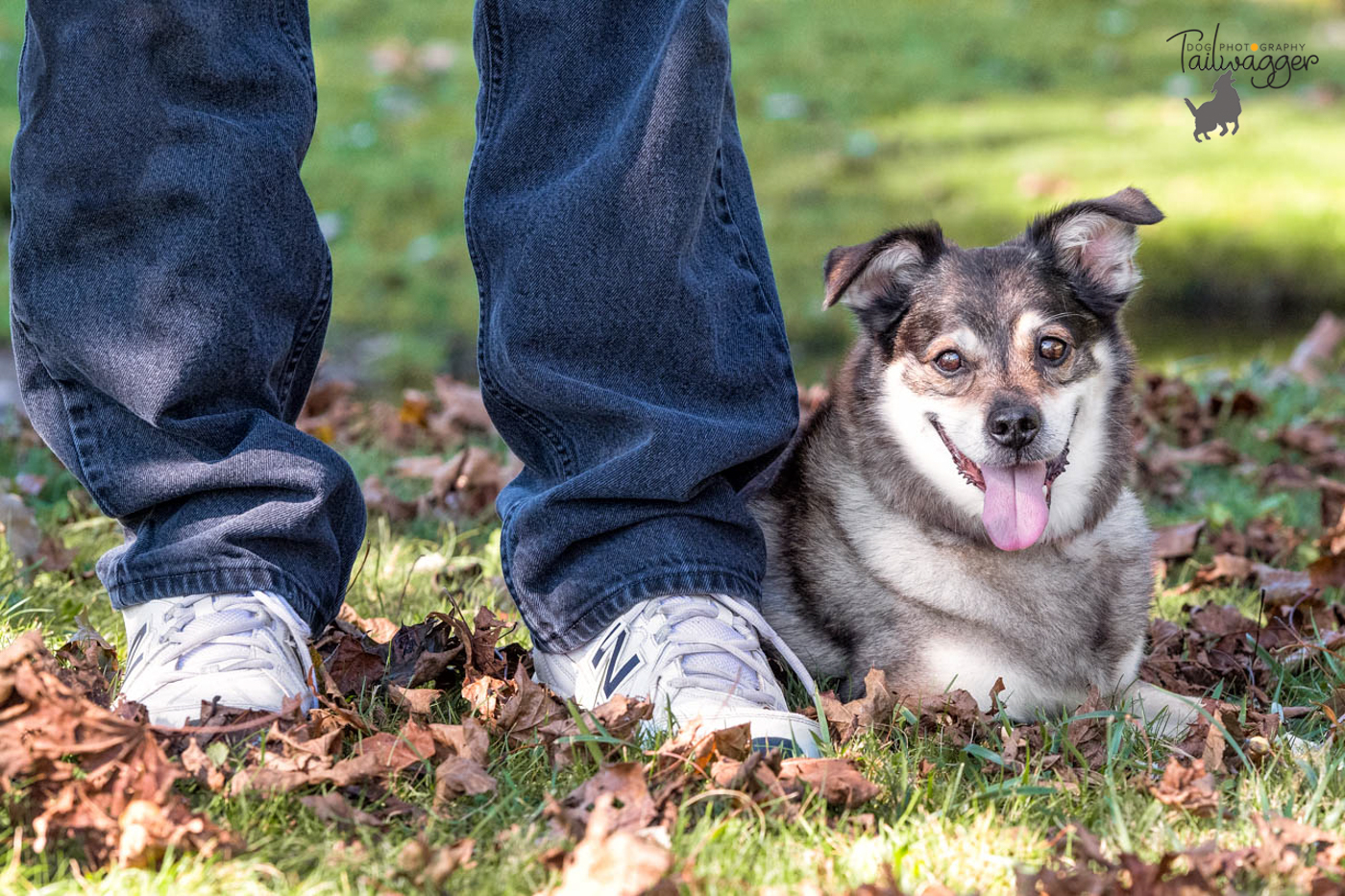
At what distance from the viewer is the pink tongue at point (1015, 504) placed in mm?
2680

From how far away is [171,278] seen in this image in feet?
7.61

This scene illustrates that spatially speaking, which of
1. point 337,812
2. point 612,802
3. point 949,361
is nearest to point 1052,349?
point 949,361

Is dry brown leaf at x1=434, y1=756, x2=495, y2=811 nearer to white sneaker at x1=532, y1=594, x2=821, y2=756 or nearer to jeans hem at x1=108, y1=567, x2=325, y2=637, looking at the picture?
white sneaker at x1=532, y1=594, x2=821, y2=756

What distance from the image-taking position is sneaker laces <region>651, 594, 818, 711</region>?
7.70 feet

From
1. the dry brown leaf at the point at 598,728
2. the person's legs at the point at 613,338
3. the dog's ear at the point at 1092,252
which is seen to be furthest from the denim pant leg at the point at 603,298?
the dog's ear at the point at 1092,252

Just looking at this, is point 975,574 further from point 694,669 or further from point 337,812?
point 337,812

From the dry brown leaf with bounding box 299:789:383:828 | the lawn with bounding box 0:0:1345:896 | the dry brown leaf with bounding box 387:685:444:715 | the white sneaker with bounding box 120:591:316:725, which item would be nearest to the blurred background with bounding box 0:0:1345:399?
the lawn with bounding box 0:0:1345:896

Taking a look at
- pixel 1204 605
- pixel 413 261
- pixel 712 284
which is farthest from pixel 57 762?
pixel 413 261

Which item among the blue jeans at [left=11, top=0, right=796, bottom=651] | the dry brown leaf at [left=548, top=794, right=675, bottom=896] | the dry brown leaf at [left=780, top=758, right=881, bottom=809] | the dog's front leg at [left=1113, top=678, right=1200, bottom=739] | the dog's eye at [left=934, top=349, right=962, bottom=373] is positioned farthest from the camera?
the dog's eye at [left=934, top=349, right=962, bottom=373]

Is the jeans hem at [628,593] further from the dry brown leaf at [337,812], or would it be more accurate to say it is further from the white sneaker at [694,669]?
the dry brown leaf at [337,812]

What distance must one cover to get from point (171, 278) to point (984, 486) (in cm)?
163

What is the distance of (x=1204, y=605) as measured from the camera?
→ 3.34 m

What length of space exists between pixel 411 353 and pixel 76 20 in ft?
15.6

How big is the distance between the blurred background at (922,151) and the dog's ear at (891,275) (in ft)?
9.90
